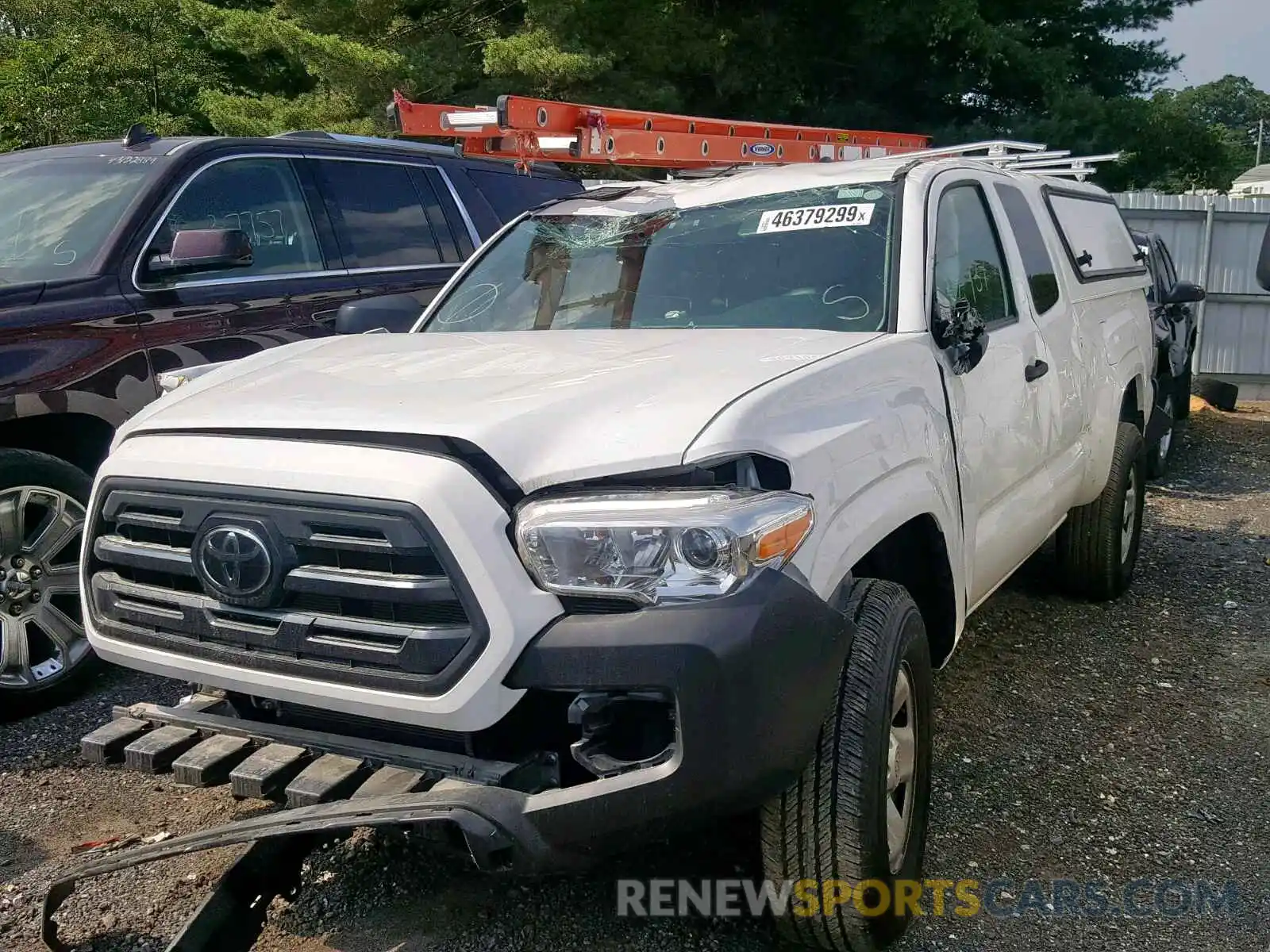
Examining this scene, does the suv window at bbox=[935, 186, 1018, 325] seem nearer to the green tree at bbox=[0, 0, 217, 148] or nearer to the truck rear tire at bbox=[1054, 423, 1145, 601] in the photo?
the truck rear tire at bbox=[1054, 423, 1145, 601]

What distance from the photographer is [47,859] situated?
130 inches

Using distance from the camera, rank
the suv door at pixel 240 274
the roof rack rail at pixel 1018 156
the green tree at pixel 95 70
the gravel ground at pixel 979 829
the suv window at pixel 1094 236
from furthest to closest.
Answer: the green tree at pixel 95 70
the suv window at pixel 1094 236
the suv door at pixel 240 274
the roof rack rail at pixel 1018 156
the gravel ground at pixel 979 829

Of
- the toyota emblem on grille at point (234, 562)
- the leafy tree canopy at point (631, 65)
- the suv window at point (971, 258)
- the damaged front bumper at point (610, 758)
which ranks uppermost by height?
the leafy tree canopy at point (631, 65)

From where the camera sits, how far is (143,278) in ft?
14.9

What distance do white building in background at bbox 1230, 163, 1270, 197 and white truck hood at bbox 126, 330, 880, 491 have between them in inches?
1221

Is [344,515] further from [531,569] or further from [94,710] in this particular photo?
[94,710]

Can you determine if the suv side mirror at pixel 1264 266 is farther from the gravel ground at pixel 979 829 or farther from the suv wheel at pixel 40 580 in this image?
the suv wheel at pixel 40 580

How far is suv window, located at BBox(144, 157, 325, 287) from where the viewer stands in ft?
15.9

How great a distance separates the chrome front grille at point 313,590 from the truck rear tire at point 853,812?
79cm

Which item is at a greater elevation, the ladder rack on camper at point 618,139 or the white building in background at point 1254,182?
the ladder rack on camper at point 618,139

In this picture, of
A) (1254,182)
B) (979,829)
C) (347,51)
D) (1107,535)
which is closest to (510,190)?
(1107,535)

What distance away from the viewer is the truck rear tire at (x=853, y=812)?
2.47 metres

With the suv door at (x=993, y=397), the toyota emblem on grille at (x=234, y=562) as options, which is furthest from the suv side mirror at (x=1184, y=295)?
the toyota emblem on grille at (x=234, y=562)

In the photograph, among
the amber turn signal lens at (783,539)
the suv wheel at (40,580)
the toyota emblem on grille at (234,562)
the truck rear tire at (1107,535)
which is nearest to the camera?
the amber turn signal lens at (783,539)
